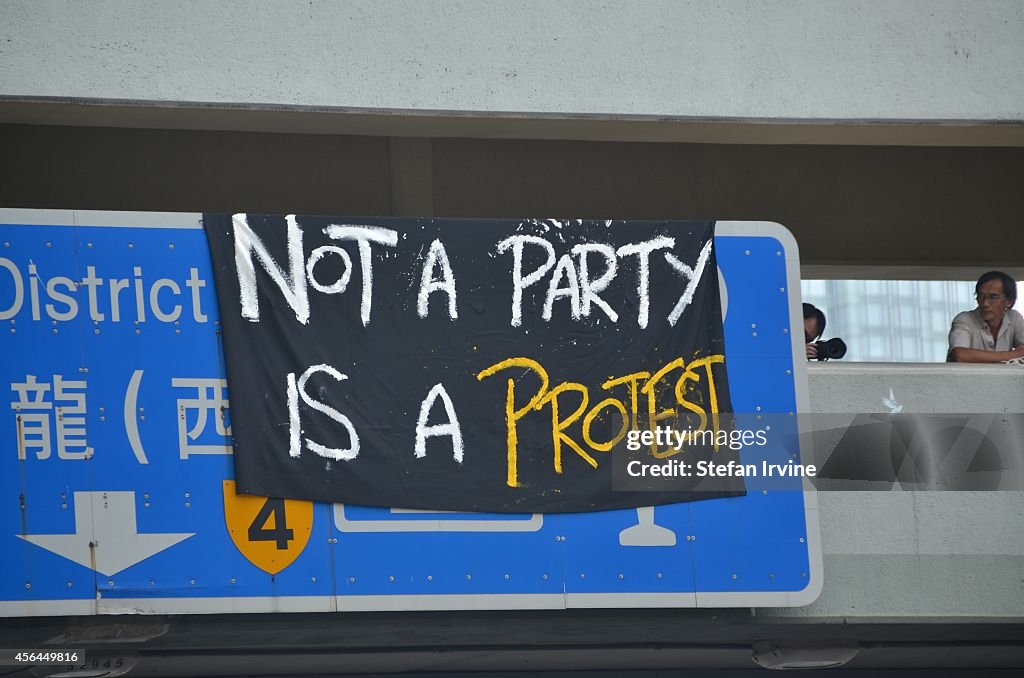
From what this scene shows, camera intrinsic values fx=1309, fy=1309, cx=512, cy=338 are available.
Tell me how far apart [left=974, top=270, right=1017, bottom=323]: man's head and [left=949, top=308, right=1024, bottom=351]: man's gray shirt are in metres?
0.06

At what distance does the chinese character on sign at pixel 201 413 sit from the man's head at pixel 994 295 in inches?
156

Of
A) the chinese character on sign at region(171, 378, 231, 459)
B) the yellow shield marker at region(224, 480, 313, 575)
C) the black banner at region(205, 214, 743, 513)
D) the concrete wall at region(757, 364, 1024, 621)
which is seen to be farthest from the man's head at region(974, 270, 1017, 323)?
the chinese character on sign at region(171, 378, 231, 459)

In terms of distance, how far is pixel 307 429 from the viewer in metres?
5.68

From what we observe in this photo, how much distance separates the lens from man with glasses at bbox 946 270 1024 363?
6906 millimetres

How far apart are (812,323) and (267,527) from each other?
128 inches

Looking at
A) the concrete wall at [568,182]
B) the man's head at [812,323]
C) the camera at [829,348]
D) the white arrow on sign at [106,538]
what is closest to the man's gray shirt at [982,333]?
the camera at [829,348]

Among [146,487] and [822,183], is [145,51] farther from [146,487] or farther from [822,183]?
[822,183]

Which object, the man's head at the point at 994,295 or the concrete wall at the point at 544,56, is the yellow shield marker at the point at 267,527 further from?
the man's head at the point at 994,295

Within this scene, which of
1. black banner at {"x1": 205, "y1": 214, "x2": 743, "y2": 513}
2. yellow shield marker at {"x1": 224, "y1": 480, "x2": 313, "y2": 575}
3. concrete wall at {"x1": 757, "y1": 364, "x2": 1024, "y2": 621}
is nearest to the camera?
yellow shield marker at {"x1": 224, "y1": 480, "x2": 313, "y2": 575}

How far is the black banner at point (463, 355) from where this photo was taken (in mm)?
5688

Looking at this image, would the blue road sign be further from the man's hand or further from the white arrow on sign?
the man's hand

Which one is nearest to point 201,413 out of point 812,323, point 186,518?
point 186,518

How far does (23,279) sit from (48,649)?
1610 mm

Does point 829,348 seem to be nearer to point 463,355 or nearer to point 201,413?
point 463,355
